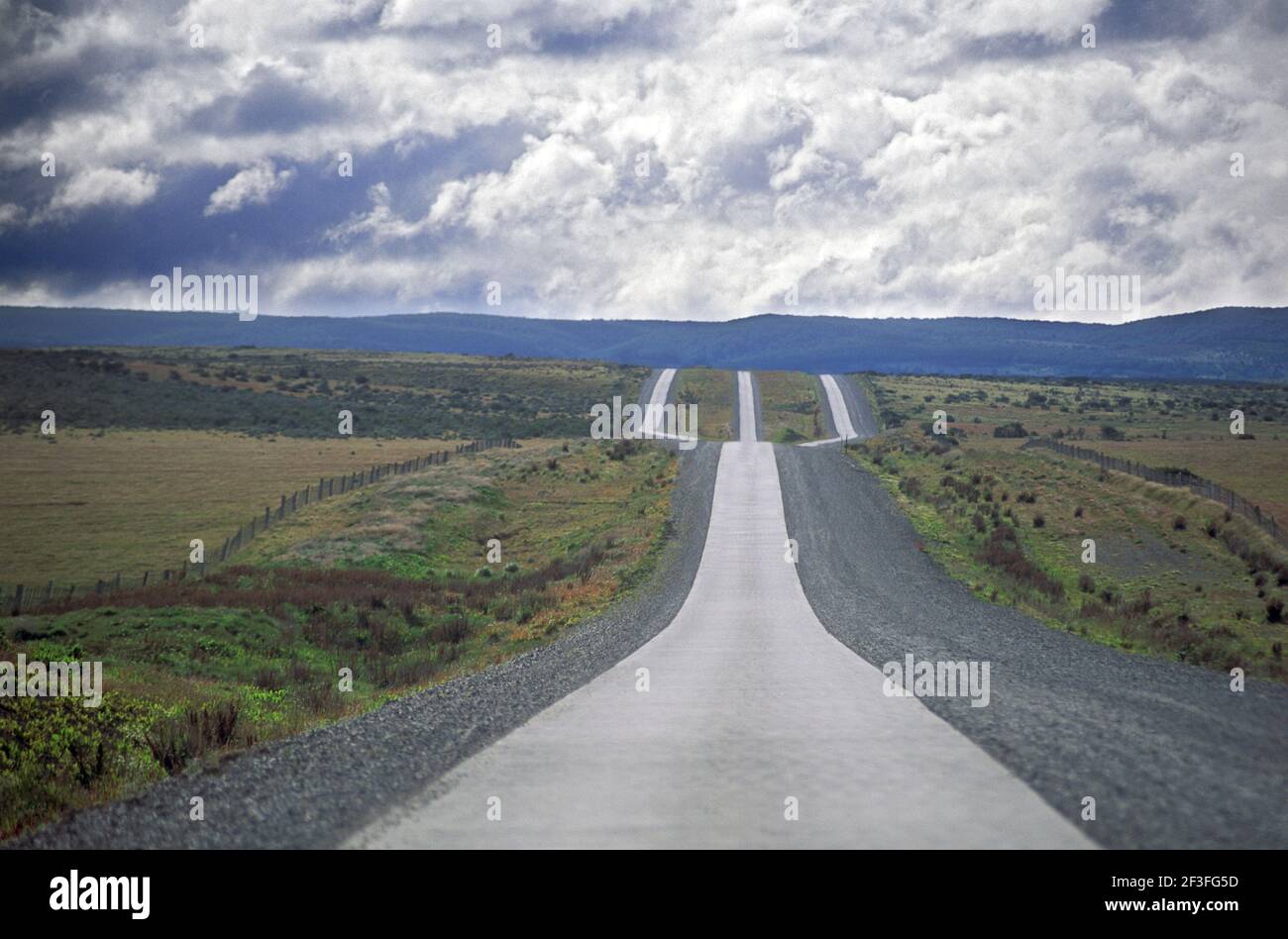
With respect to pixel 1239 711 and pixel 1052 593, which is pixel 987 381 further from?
pixel 1239 711

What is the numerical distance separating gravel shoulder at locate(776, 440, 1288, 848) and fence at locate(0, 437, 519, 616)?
19.7 meters

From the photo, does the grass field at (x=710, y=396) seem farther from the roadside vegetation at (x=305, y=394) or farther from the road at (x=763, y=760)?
the road at (x=763, y=760)

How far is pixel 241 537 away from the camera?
1670 inches

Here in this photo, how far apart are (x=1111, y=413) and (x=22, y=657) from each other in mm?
106203

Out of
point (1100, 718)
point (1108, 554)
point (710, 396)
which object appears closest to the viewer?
point (1100, 718)

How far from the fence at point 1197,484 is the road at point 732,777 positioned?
26883 mm

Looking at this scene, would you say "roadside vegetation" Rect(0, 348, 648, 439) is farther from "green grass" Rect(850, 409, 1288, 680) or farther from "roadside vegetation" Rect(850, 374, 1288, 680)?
"green grass" Rect(850, 409, 1288, 680)

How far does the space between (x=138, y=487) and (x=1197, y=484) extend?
49312mm

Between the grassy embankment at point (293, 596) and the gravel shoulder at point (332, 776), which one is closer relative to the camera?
the gravel shoulder at point (332, 776)

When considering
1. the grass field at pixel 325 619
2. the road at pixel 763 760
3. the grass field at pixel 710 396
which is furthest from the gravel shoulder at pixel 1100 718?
the grass field at pixel 710 396

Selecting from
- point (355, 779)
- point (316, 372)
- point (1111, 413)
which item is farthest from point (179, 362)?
point (355, 779)

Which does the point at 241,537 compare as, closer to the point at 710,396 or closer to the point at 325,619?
the point at 325,619

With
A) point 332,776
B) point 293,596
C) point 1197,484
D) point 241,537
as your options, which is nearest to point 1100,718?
point 332,776

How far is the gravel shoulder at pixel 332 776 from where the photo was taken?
8.80 metres
